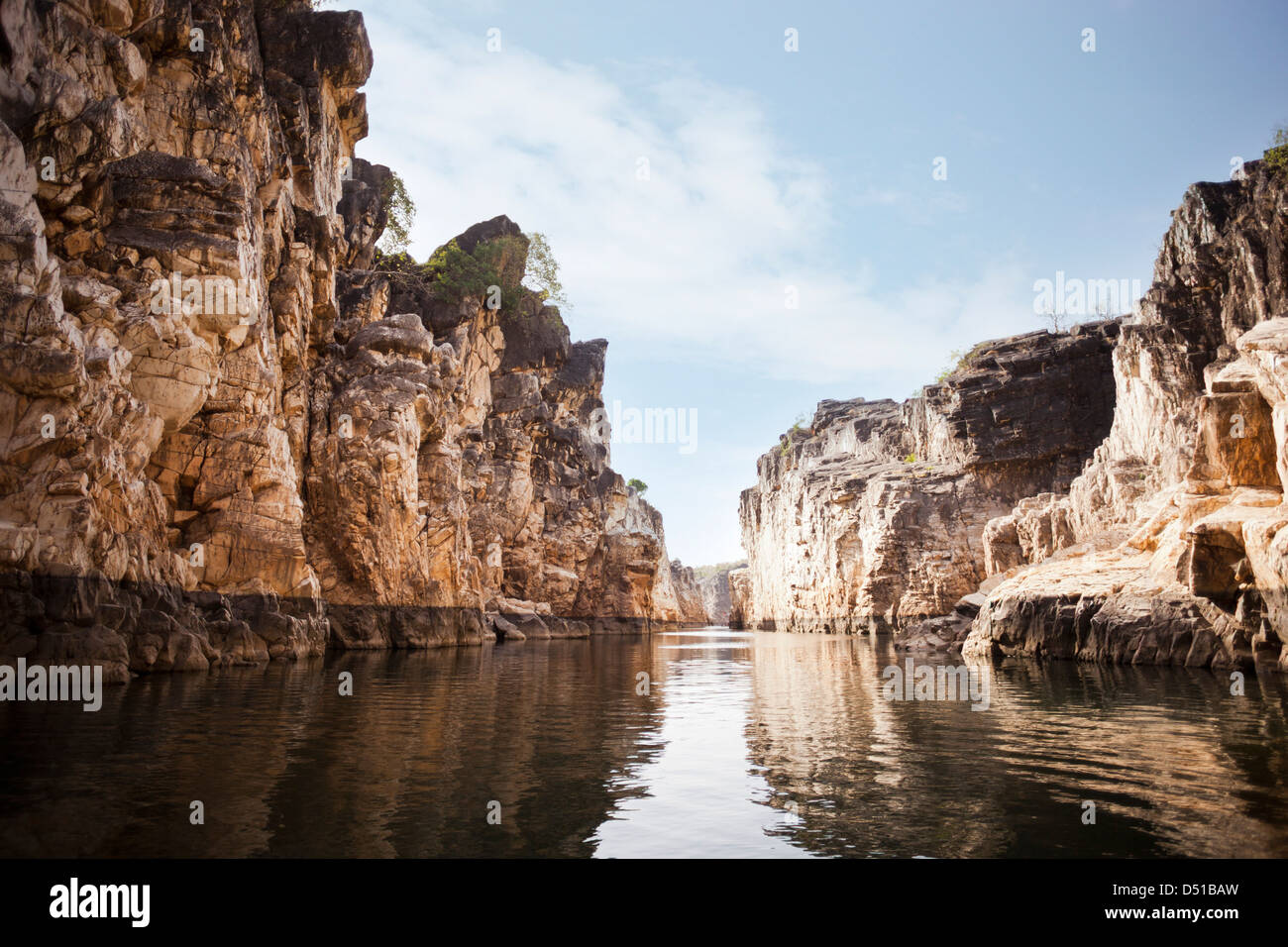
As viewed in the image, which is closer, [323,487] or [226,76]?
[226,76]

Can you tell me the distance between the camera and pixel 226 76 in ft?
93.2

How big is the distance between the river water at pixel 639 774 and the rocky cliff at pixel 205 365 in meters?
4.78

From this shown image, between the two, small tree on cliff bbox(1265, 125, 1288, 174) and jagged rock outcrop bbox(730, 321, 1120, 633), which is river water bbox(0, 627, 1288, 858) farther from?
jagged rock outcrop bbox(730, 321, 1120, 633)

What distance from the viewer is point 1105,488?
3869 cm

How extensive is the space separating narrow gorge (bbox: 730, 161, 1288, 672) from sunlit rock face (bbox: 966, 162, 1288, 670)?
0.23 ft

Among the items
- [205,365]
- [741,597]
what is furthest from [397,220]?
[741,597]

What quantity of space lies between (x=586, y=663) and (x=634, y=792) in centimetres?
2113

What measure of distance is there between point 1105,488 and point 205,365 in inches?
1494

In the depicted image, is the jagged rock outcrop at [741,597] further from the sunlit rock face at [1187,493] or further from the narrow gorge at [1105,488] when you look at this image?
the sunlit rock face at [1187,493]

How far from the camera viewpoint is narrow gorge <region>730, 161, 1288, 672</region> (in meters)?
22.0

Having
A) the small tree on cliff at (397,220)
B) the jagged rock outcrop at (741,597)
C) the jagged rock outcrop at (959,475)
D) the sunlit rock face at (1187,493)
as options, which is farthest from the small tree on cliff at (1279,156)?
the jagged rock outcrop at (741,597)

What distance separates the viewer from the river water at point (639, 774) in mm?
6699
